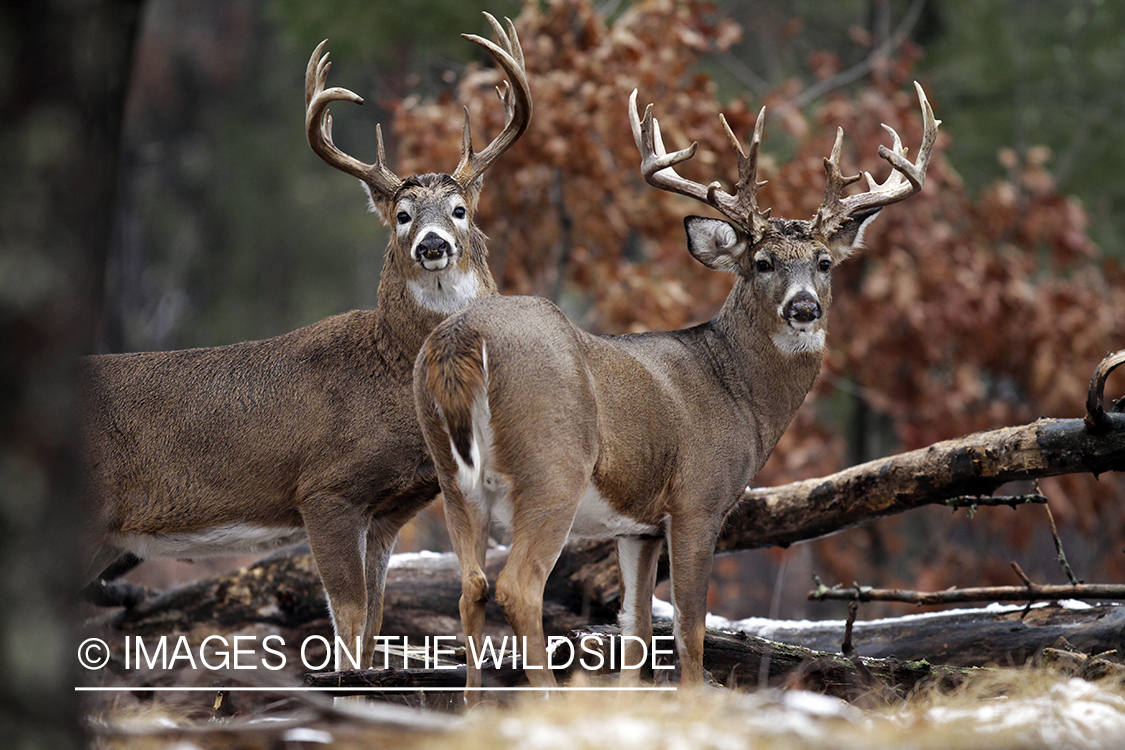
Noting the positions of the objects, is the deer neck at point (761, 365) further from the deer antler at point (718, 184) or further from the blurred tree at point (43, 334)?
the blurred tree at point (43, 334)

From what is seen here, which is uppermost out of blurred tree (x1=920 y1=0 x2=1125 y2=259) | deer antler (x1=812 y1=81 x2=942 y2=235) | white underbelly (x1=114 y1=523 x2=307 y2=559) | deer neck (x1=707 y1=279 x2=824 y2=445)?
blurred tree (x1=920 y1=0 x2=1125 y2=259)

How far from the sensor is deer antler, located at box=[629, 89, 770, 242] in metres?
5.66

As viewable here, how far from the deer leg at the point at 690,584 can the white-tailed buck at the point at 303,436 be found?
1.41m

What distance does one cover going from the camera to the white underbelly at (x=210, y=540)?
5.87m

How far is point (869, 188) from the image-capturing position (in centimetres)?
605

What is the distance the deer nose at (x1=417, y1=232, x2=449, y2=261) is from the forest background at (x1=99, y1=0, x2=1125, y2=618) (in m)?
1.58

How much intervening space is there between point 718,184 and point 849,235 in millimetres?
940

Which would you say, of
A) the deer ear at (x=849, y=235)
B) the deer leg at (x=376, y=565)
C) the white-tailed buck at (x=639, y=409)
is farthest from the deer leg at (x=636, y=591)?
the deer ear at (x=849, y=235)

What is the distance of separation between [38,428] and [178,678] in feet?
13.8

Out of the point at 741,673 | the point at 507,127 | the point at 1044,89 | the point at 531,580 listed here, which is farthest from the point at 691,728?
the point at 1044,89

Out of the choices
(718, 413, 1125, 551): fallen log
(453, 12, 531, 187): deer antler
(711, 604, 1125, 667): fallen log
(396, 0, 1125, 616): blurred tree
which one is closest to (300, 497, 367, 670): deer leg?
(453, 12, 531, 187): deer antler

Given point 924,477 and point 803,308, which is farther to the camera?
point 924,477

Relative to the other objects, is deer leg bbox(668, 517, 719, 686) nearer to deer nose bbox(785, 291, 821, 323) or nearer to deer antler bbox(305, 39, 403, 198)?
deer nose bbox(785, 291, 821, 323)

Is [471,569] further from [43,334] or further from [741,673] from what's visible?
[43,334]
